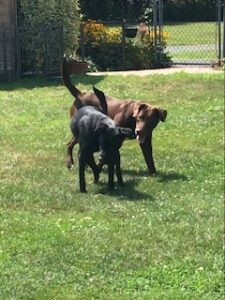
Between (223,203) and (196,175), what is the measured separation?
1138 mm

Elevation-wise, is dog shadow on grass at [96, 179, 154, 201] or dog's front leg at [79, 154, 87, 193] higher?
dog's front leg at [79, 154, 87, 193]

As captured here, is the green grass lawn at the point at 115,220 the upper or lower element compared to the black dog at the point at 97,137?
lower

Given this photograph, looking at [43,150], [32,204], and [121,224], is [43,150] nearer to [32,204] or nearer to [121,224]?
[32,204]

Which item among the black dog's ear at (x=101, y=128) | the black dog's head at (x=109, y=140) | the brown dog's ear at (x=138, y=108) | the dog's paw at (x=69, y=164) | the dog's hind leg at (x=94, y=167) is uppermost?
the brown dog's ear at (x=138, y=108)

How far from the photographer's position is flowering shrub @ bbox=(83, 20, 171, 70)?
18781 mm

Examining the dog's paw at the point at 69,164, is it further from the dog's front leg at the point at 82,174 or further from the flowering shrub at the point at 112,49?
the flowering shrub at the point at 112,49

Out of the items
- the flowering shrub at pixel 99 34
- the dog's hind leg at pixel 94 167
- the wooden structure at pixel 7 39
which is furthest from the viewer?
the flowering shrub at pixel 99 34

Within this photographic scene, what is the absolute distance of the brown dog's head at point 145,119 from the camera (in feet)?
26.6

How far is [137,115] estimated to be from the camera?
820 cm

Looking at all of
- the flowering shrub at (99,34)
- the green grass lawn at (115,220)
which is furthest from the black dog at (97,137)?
the flowering shrub at (99,34)

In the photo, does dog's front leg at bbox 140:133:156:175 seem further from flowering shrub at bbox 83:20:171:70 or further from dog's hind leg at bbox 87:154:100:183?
flowering shrub at bbox 83:20:171:70

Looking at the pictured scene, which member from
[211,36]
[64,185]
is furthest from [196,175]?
[211,36]

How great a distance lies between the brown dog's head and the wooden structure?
9143mm

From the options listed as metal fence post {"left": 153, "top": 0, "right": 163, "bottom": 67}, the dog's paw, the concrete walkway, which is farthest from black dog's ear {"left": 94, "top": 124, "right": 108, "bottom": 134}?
metal fence post {"left": 153, "top": 0, "right": 163, "bottom": 67}
